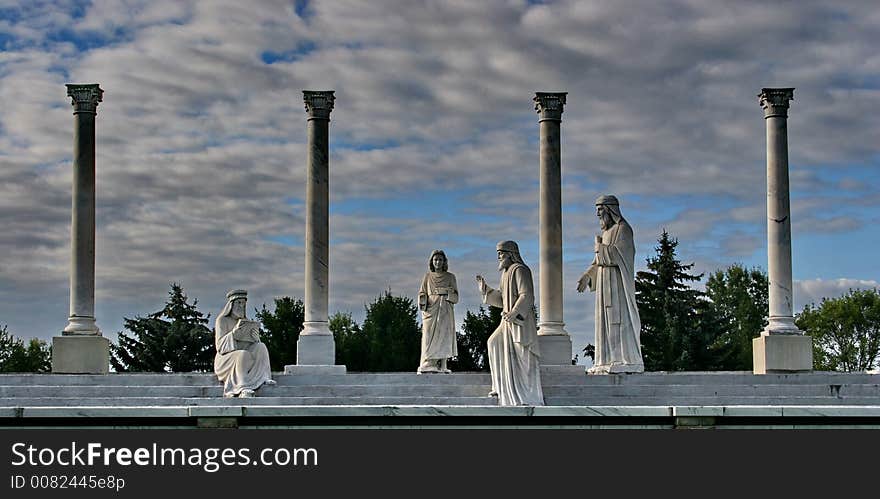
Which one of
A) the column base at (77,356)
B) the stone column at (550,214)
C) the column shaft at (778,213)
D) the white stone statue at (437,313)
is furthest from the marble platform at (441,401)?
the stone column at (550,214)

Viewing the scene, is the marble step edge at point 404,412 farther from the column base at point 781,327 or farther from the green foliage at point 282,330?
the green foliage at point 282,330

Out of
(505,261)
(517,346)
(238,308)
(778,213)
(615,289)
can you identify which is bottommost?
(517,346)

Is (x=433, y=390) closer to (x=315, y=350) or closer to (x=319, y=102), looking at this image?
(x=315, y=350)

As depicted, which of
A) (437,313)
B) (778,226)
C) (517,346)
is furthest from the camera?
(778,226)

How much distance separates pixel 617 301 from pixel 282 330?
107 feet

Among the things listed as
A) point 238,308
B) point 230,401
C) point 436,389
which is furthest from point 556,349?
point 230,401

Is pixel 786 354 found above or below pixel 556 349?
below

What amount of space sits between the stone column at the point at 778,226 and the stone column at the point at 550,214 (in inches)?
198

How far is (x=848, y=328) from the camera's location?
69750 mm
